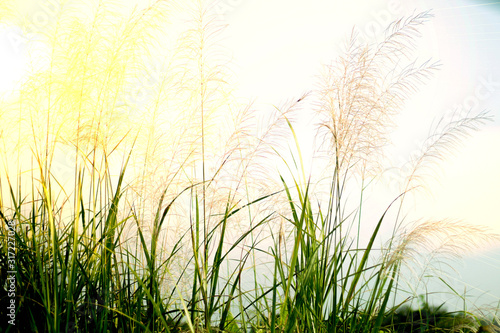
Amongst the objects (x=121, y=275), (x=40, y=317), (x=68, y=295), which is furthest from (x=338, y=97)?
(x=40, y=317)

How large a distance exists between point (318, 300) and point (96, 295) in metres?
0.79

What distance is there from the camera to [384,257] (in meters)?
1.62

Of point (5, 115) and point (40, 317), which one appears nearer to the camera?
point (40, 317)

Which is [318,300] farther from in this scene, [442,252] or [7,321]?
[7,321]

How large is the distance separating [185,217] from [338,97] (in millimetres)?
773

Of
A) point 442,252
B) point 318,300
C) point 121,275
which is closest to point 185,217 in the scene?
point 121,275

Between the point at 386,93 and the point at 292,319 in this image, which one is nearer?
the point at 292,319

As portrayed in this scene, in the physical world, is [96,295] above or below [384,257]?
below

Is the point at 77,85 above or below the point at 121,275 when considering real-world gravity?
above

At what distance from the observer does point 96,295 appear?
65.6 inches

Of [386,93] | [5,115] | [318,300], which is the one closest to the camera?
[318,300]

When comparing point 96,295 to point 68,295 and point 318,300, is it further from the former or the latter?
point 318,300

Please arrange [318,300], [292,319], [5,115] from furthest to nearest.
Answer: [5,115] → [318,300] → [292,319]

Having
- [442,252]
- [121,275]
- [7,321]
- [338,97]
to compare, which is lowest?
[7,321]
